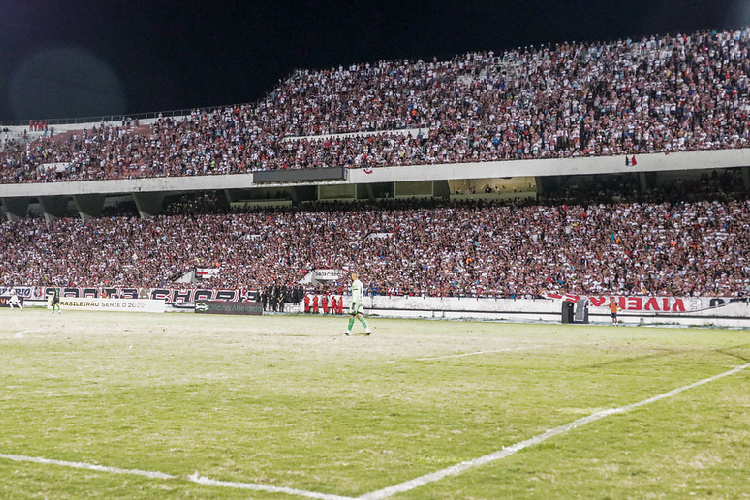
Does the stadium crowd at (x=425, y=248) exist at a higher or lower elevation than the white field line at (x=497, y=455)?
higher

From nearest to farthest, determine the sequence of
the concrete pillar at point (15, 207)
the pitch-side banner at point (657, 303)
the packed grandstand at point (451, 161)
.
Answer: the pitch-side banner at point (657, 303), the packed grandstand at point (451, 161), the concrete pillar at point (15, 207)

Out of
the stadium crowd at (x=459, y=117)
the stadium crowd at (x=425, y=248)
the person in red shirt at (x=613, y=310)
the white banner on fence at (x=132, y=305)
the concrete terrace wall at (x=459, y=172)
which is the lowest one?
the white banner on fence at (x=132, y=305)

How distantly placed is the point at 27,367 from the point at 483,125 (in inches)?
1742

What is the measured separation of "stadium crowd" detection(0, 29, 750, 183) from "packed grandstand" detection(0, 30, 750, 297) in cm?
13

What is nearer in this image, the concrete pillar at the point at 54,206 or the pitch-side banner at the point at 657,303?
the pitch-side banner at the point at 657,303

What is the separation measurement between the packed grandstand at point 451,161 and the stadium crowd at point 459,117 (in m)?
A: 0.13

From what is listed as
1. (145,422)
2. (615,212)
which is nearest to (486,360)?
(145,422)

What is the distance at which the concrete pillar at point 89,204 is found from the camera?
65062 millimetres

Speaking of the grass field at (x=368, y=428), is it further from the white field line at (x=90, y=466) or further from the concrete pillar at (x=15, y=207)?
the concrete pillar at (x=15, y=207)

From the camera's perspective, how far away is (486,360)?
599 inches

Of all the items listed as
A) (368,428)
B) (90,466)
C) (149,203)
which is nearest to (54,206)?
(149,203)

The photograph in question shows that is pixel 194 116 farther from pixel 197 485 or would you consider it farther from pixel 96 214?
pixel 197 485

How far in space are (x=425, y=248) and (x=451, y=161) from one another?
746cm

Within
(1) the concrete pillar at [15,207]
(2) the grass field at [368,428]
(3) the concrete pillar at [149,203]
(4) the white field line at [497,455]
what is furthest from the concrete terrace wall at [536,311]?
(1) the concrete pillar at [15,207]
